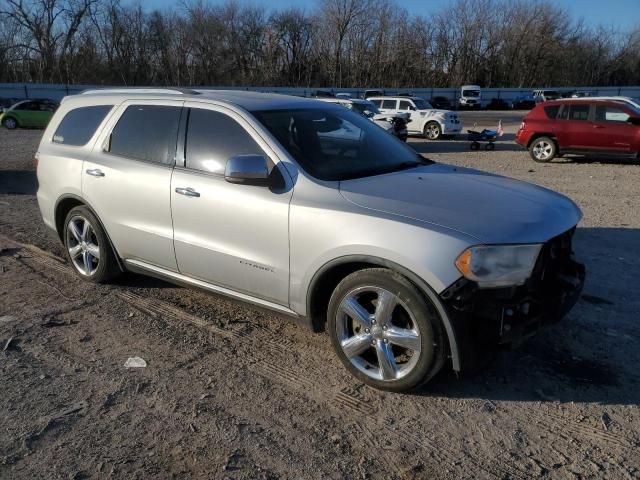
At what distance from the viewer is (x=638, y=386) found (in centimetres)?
346

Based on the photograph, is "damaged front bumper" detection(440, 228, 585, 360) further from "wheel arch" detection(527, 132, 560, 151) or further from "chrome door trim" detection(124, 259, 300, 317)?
"wheel arch" detection(527, 132, 560, 151)

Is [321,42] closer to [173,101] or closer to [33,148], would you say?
[33,148]

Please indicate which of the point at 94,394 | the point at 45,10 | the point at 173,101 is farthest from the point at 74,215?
the point at 45,10

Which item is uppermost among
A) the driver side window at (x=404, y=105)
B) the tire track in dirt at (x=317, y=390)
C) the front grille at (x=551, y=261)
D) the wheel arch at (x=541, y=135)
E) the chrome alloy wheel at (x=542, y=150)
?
the driver side window at (x=404, y=105)

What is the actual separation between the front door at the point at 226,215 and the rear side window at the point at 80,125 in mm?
1249

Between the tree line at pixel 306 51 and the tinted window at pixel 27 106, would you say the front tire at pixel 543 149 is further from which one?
the tree line at pixel 306 51

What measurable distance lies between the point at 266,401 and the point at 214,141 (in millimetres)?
1934

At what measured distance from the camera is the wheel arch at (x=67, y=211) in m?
4.96

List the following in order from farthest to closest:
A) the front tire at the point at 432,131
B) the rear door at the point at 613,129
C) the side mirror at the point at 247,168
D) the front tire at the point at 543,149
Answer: the front tire at the point at 432,131, the front tire at the point at 543,149, the rear door at the point at 613,129, the side mirror at the point at 247,168

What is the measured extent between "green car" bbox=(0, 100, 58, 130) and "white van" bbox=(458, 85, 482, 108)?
4060 cm

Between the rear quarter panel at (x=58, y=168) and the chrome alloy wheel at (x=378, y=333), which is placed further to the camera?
the rear quarter panel at (x=58, y=168)

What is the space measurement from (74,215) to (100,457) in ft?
9.98

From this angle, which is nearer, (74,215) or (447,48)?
(74,215)

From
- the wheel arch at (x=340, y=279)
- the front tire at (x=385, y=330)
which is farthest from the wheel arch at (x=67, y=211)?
the front tire at (x=385, y=330)
